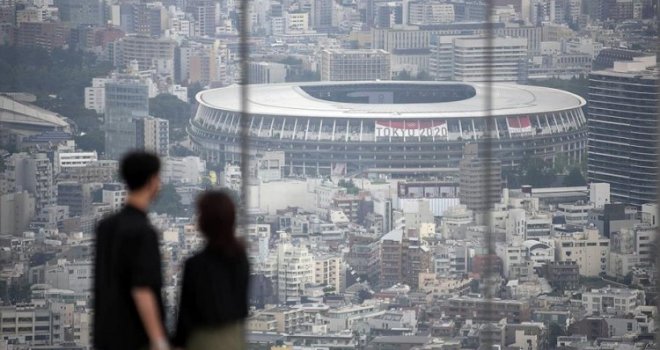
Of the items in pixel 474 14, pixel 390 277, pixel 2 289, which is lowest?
pixel 390 277

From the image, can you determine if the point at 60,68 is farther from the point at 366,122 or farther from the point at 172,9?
the point at 366,122

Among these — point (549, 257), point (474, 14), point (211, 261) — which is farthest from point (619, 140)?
point (211, 261)

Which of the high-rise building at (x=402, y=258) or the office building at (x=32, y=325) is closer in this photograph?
the office building at (x=32, y=325)

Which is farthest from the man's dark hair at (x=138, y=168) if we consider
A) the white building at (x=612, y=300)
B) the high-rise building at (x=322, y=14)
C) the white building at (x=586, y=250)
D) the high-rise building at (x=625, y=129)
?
the high-rise building at (x=322, y=14)

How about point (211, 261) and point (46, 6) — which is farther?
point (46, 6)

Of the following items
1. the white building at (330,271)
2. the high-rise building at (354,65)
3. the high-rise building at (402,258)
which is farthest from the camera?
the high-rise building at (354,65)

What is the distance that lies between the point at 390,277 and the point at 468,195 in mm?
2150

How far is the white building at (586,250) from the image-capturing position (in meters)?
12.8

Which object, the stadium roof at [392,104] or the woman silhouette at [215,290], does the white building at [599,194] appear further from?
the woman silhouette at [215,290]

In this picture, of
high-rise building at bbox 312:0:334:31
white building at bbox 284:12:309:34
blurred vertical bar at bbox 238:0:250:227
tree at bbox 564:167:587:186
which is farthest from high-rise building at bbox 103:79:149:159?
blurred vertical bar at bbox 238:0:250:227

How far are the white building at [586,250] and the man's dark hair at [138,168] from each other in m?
10.9

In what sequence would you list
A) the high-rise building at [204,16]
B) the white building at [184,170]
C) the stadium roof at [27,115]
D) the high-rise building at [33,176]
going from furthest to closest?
the high-rise building at [204,16]
the white building at [184,170]
the high-rise building at [33,176]
the stadium roof at [27,115]

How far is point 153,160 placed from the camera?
5.49 ft

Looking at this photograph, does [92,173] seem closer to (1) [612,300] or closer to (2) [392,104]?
(1) [612,300]
